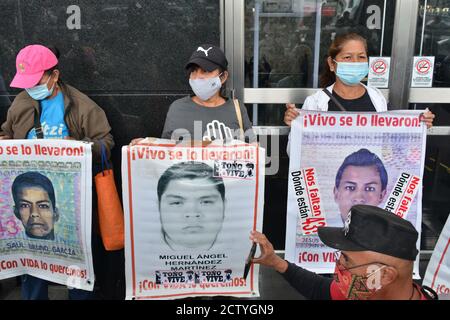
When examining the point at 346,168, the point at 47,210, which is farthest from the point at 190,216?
the point at 346,168

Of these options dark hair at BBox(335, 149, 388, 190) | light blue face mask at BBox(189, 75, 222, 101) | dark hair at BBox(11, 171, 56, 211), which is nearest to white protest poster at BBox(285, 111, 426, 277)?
dark hair at BBox(335, 149, 388, 190)

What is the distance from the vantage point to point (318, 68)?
3729 mm

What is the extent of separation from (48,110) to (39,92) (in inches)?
5.1

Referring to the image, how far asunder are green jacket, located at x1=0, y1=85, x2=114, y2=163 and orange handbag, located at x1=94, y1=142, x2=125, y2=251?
0.13m

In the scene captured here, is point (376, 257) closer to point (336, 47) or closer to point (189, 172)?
point (189, 172)

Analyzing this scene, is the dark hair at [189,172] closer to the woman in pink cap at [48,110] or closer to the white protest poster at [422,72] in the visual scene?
the woman in pink cap at [48,110]

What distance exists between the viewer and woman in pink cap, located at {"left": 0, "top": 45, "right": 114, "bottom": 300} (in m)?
2.99

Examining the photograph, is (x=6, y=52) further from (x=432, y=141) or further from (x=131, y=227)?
(x=432, y=141)

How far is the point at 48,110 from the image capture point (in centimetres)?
309

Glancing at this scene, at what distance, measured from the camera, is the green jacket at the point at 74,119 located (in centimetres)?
309

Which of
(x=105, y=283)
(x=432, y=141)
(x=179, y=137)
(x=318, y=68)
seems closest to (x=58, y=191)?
(x=179, y=137)

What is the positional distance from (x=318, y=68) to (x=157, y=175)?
65.4 inches

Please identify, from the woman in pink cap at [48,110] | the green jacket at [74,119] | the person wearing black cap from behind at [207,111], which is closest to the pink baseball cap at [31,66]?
the woman in pink cap at [48,110]

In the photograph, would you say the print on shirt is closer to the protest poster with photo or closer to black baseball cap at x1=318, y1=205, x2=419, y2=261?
the protest poster with photo
